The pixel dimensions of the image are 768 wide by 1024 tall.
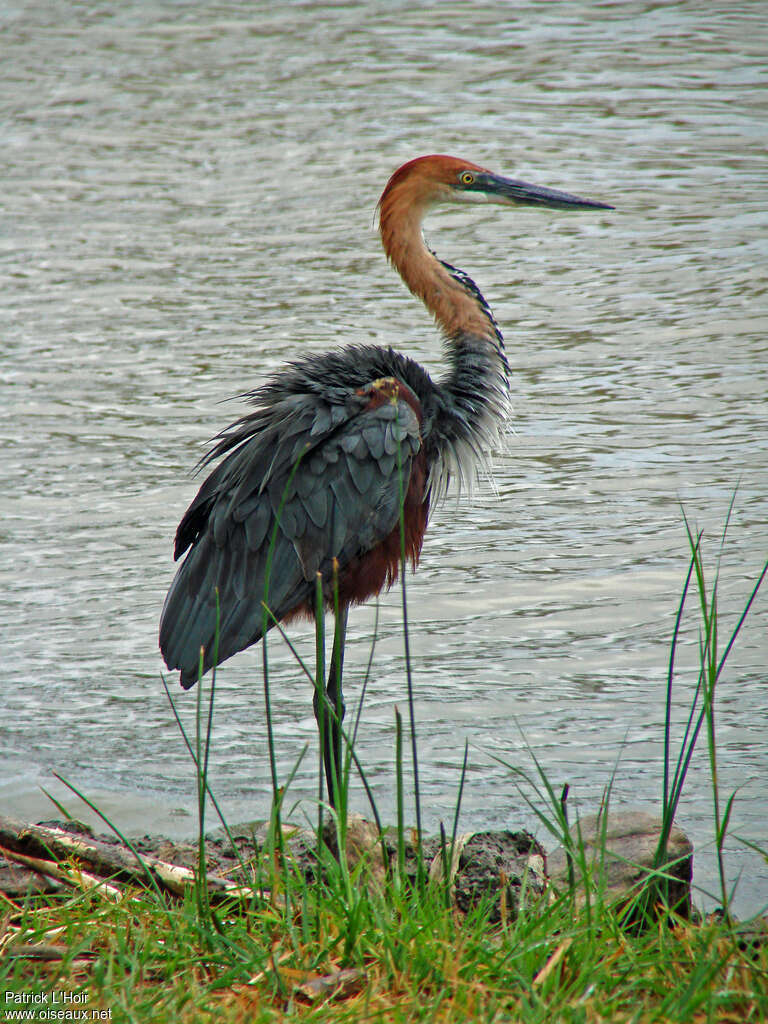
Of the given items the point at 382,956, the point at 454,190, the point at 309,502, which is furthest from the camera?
the point at 454,190

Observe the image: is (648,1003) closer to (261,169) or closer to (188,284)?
(188,284)

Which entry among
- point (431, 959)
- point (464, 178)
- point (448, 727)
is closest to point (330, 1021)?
point (431, 959)

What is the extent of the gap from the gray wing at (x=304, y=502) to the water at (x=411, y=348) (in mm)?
609

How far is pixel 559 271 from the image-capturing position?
9.58 meters

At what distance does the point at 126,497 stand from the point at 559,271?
170 inches

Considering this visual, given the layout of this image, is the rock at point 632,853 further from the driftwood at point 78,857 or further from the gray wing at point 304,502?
the gray wing at point 304,502

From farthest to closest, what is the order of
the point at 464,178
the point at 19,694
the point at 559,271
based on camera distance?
1. the point at 559,271
2. the point at 464,178
3. the point at 19,694

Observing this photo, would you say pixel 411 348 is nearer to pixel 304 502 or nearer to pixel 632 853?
pixel 304 502

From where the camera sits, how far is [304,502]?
440 cm

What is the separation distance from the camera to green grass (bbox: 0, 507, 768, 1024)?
7.68 feet

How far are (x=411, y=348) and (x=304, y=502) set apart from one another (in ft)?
13.5

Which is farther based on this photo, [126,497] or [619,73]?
[619,73]

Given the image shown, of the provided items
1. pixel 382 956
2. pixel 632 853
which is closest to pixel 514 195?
pixel 632 853

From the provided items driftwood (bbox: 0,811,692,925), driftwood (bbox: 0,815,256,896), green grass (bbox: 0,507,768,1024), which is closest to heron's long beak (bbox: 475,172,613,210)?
driftwood (bbox: 0,811,692,925)
